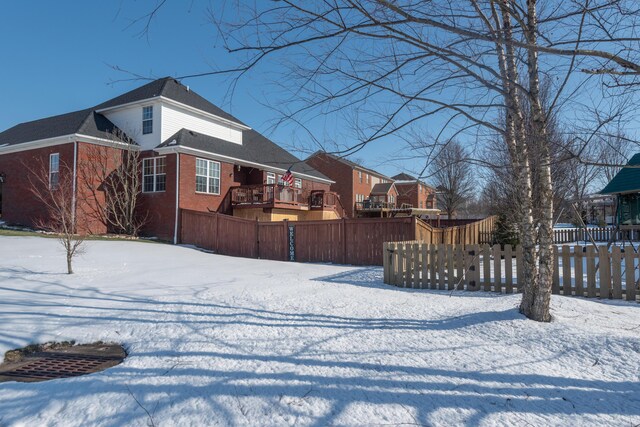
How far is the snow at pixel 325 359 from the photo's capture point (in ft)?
9.84

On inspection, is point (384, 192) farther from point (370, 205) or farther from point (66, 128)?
point (66, 128)

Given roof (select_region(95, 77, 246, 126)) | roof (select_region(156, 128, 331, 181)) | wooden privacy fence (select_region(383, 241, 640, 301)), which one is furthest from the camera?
roof (select_region(95, 77, 246, 126))

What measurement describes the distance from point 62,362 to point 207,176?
17.8 m

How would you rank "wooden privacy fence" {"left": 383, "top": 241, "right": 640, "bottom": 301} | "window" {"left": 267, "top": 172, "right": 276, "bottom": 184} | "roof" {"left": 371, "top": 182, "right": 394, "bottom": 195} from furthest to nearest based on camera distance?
"roof" {"left": 371, "top": 182, "right": 394, "bottom": 195} < "window" {"left": 267, "top": 172, "right": 276, "bottom": 184} < "wooden privacy fence" {"left": 383, "top": 241, "right": 640, "bottom": 301}

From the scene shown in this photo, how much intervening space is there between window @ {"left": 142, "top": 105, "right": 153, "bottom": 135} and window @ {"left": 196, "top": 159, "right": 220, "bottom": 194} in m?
3.27

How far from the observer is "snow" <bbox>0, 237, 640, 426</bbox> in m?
3.00

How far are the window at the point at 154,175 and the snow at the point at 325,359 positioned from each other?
44.7ft

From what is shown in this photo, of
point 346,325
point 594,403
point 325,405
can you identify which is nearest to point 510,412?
point 594,403

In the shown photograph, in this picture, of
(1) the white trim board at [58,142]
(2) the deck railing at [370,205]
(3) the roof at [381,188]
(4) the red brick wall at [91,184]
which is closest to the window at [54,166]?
(1) the white trim board at [58,142]

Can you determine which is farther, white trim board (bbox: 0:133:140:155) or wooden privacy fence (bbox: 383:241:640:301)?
white trim board (bbox: 0:133:140:155)

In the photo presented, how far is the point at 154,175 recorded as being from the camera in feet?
67.4

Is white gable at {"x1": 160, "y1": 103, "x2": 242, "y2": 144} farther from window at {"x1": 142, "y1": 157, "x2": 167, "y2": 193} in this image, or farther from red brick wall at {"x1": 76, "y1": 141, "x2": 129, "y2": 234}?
red brick wall at {"x1": 76, "y1": 141, "x2": 129, "y2": 234}

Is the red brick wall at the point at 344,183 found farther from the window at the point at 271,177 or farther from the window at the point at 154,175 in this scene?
the window at the point at 154,175

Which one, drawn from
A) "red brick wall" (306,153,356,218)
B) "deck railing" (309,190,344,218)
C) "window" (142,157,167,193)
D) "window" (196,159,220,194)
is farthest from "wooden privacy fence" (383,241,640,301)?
"red brick wall" (306,153,356,218)
